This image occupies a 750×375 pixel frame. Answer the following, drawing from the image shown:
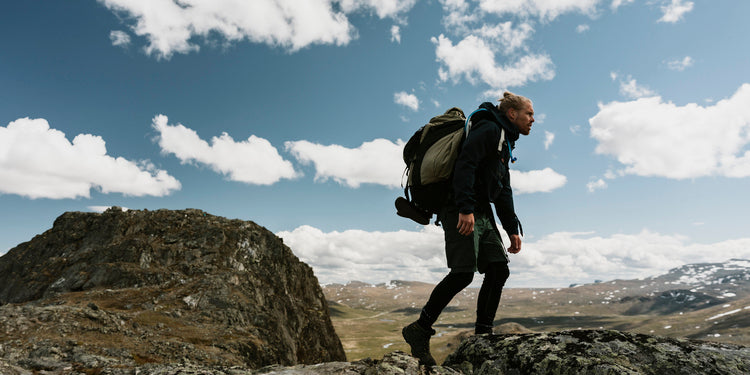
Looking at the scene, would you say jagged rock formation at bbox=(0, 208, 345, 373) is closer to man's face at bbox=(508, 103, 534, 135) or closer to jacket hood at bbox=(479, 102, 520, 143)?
jacket hood at bbox=(479, 102, 520, 143)

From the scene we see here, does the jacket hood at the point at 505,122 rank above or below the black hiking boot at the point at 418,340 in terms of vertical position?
above

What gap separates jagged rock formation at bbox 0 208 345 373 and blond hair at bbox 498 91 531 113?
23.8 feet

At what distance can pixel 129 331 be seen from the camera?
48.7ft

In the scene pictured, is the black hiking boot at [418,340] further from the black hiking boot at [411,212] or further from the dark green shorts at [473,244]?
the black hiking boot at [411,212]

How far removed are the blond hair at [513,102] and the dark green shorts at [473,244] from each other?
Result: 1.84 m

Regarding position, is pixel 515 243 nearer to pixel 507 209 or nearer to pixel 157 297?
pixel 507 209

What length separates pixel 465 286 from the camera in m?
5.64

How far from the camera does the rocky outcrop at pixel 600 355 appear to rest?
438 centimetres

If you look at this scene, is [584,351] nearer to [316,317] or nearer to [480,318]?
[480,318]

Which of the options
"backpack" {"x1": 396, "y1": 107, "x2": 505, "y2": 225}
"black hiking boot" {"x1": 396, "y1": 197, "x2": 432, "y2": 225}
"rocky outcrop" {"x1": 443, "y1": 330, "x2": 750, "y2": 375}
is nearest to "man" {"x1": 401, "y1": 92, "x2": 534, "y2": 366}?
"backpack" {"x1": 396, "y1": 107, "x2": 505, "y2": 225}

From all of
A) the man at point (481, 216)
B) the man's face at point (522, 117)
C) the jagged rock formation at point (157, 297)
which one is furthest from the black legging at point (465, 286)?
the jagged rock formation at point (157, 297)

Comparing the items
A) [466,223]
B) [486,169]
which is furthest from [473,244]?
[486,169]

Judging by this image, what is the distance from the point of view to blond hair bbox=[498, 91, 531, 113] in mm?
6203

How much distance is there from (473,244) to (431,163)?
133 centimetres
